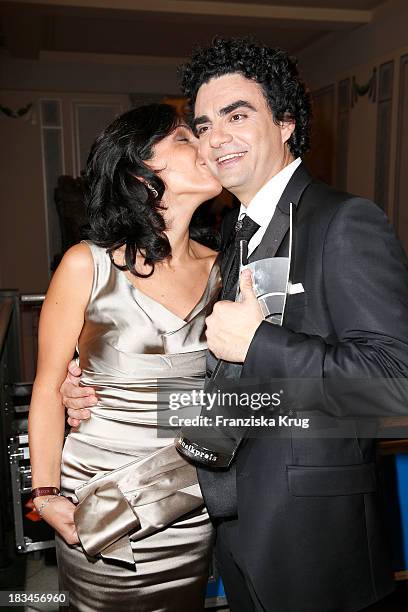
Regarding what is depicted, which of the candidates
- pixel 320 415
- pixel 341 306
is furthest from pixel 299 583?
pixel 341 306

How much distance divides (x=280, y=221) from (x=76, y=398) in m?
0.69

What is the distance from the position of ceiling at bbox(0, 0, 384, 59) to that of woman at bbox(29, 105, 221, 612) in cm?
502

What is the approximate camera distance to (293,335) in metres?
1.06

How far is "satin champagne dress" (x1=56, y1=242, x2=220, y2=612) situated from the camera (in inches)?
57.7

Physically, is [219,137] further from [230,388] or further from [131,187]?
[230,388]

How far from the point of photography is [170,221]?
164 centimetres

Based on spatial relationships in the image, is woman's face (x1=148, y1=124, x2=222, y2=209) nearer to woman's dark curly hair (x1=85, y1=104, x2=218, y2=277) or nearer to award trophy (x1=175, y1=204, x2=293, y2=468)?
woman's dark curly hair (x1=85, y1=104, x2=218, y2=277)

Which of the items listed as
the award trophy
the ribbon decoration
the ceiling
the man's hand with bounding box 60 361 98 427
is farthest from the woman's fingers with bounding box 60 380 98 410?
the ceiling

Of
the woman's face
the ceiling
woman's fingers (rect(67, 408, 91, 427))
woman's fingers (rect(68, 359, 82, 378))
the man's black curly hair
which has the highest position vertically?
the ceiling

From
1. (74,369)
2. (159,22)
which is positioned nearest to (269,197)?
(74,369)

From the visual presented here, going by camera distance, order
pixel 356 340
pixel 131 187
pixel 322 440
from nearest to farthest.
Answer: pixel 356 340 < pixel 322 440 < pixel 131 187

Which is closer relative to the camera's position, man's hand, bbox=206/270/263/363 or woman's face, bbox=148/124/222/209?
man's hand, bbox=206/270/263/363

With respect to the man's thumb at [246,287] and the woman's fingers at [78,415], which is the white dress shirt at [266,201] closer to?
the man's thumb at [246,287]

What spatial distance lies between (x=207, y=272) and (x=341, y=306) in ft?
2.20
